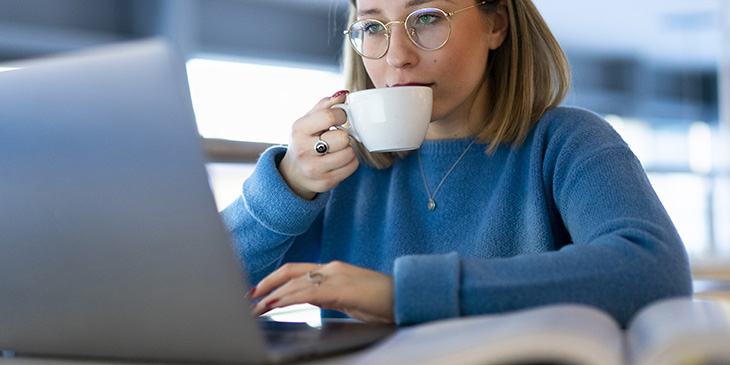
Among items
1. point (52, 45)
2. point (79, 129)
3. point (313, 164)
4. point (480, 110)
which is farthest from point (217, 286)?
point (52, 45)

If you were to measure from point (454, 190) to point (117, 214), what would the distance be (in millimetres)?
749

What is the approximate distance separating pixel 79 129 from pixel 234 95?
17.6 ft

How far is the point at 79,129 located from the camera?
518 mm

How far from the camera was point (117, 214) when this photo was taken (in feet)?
1.71

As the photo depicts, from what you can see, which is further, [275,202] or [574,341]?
[275,202]

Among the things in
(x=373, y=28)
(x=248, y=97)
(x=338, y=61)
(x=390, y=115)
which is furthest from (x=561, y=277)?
(x=248, y=97)

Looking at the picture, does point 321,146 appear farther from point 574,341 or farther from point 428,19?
point 574,341

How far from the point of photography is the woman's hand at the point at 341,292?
0.69 metres

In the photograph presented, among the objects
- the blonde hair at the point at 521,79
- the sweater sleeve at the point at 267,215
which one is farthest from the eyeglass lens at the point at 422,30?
the sweater sleeve at the point at 267,215

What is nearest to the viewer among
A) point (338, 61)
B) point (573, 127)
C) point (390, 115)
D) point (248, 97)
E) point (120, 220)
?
point (120, 220)

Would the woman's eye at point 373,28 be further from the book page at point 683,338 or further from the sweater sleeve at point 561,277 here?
the book page at point 683,338

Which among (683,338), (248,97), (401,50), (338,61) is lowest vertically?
(683,338)

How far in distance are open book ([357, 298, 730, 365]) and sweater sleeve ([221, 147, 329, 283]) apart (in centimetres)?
55

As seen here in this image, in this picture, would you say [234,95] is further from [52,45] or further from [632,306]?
[632,306]
